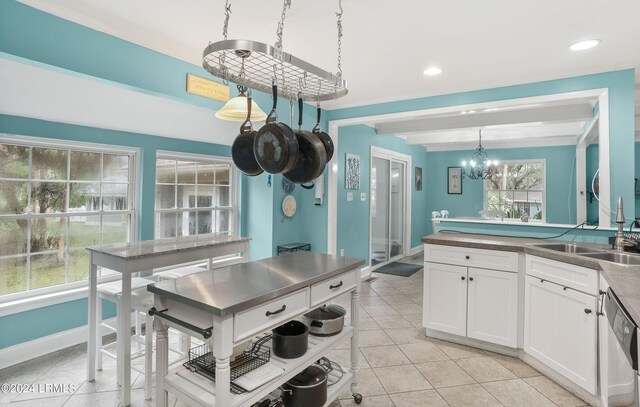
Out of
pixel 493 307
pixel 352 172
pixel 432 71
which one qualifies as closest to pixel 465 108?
pixel 432 71

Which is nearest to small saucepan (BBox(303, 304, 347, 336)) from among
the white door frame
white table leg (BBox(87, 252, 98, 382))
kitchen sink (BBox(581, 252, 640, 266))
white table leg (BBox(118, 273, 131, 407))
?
white table leg (BBox(118, 273, 131, 407))

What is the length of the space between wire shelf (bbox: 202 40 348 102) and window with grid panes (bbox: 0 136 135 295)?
2.14 meters

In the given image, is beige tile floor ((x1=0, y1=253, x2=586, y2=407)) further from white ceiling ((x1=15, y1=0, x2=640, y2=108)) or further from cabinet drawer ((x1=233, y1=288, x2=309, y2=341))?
white ceiling ((x1=15, y1=0, x2=640, y2=108))

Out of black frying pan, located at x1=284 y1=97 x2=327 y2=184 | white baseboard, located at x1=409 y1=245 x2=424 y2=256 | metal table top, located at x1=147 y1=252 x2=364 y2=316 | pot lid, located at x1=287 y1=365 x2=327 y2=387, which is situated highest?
black frying pan, located at x1=284 y1=97 x2=327 y2=184

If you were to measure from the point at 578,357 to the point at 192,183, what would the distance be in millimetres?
3958

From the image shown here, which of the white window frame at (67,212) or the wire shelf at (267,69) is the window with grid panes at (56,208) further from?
the wire shelf at (267,69)

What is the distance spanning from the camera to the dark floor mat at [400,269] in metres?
5.61

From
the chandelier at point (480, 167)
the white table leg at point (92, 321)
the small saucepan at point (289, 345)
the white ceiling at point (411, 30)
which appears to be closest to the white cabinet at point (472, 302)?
the small saucepan at point (289, 345)

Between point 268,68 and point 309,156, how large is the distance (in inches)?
19.8

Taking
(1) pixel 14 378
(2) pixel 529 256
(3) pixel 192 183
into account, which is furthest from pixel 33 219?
(2) pixel 529 256

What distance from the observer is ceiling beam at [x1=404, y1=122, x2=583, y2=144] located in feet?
19.2

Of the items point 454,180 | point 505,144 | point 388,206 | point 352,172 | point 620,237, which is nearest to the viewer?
point 620,237

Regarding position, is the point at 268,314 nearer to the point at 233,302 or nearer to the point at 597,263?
the point at 233,302

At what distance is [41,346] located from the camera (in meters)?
2.77
